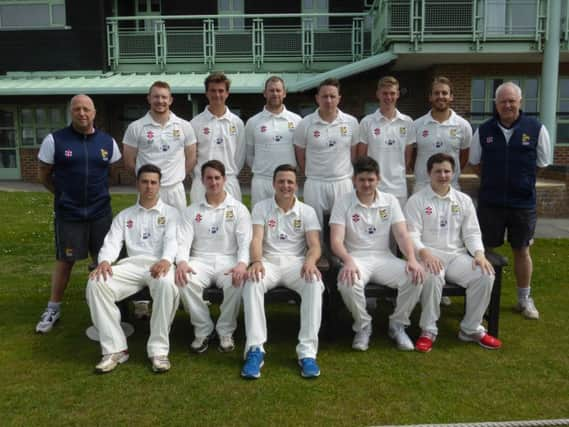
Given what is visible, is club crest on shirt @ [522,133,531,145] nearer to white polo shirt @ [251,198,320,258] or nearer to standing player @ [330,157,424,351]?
standing player @ [330,157,424,351]

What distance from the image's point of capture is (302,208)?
14.4ft

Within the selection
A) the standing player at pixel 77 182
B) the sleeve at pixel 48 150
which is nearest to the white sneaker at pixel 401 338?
the standing player at pixel 77 182

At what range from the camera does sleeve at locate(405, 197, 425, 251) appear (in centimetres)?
440

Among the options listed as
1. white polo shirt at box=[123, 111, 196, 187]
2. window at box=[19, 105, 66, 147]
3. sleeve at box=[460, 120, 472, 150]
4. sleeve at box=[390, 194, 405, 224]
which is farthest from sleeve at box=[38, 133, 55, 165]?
window at box=[19, 105, 66, 147]

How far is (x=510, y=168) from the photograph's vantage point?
15.5 feet

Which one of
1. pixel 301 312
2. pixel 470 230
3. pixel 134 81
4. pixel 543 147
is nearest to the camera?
pixel 301 312

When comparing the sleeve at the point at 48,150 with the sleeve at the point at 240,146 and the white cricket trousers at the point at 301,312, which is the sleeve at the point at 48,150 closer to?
the sleeve at the point at 240,146

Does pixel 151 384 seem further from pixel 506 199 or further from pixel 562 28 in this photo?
pixel 562 28

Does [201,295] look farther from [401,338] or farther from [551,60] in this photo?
[551,60]

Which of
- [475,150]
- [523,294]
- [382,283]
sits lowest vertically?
[523,294]

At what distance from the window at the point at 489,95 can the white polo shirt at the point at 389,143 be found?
404 inches

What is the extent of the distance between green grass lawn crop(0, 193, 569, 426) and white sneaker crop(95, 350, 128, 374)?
5 cm

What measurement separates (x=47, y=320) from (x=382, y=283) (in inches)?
110

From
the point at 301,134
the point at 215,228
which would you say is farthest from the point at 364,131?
the point at 215,228
